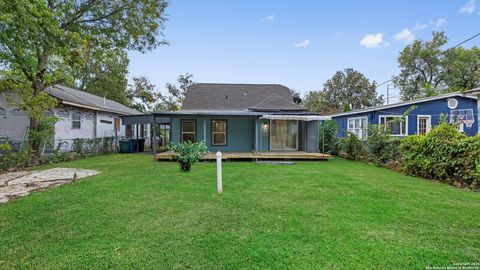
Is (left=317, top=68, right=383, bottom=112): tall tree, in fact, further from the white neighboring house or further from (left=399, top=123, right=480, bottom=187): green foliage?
the white neighboring house

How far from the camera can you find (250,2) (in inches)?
574

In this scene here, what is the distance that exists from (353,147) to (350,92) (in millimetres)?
28836

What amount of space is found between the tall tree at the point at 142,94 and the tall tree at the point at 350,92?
81.4 ft

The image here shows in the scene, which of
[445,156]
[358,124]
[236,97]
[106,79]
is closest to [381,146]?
[445,156]

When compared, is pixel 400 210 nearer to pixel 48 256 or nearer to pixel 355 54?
pixel 48 256

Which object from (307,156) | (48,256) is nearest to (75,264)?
(48,256)

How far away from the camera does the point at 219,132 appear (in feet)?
48.8

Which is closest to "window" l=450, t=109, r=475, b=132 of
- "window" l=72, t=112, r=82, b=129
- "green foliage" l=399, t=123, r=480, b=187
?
"green foliage" l=399, t=123, r=480, b=187

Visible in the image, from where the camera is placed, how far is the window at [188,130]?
14719 mm

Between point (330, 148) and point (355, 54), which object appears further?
point (355, 54)

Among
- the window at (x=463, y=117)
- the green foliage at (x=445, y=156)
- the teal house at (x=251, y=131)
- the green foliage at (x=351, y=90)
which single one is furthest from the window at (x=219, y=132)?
the green foliage at (x=351, y=90)

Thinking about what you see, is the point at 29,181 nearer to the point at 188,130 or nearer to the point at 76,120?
the point at 188,130

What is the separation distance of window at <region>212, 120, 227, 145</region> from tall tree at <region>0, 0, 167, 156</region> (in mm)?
6010

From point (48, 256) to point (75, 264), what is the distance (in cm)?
46
